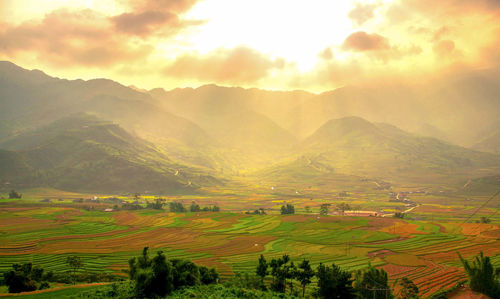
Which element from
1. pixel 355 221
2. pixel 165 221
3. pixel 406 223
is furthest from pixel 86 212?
pixel 406 223

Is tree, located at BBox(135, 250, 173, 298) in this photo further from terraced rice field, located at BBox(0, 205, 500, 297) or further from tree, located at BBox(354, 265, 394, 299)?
tree, located at BBox(354, 265, 394, 299)

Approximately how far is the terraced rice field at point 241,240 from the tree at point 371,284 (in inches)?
538

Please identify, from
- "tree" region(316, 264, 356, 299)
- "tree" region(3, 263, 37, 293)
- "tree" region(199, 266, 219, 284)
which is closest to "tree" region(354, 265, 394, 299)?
"tree" region(316, 264, 356, 299)

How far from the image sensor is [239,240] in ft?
360

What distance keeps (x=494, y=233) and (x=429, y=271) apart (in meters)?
60.3

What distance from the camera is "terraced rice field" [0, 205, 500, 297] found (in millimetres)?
81125

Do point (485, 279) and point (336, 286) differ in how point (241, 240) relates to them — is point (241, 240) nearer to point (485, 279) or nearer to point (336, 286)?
point (336, 286)

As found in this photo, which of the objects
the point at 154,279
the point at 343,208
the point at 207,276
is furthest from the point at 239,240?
the point at 343,208

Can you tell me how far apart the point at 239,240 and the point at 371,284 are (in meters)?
60.9

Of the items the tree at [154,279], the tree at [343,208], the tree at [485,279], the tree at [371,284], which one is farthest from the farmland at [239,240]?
the tree at [154,279]

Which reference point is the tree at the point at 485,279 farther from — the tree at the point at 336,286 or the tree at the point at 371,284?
the tree at the point at 336,286

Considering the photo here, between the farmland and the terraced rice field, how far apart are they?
0.27 m

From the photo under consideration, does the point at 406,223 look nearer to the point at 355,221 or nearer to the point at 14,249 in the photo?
the point at 355,221

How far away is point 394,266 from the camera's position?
8088 cm
